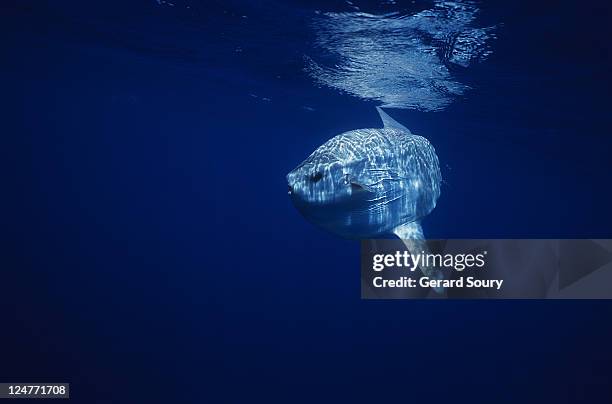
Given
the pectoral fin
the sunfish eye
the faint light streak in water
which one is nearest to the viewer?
the sunfish eye

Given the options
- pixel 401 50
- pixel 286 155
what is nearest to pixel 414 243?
pixel 401 50

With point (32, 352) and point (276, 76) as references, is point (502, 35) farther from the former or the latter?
point (32, 352)

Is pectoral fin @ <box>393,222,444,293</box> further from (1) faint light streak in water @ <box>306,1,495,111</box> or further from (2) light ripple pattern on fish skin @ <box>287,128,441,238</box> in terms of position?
(1) faint light streak in water @ <box>306,1,495,111</box>

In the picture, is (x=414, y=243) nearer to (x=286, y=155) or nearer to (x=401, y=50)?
(x=401, y=50)

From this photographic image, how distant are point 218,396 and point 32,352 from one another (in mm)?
13040

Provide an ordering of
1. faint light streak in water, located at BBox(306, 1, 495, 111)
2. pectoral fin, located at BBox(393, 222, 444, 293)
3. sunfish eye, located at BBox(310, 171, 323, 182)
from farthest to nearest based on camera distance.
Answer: faint light streak in water, located at BBox(306, 1, 495, 111) → pectoral fin, located at BBox(393, 222, 444, 293) → sunfish eye, located at BBox(310, 171, 323, 182)

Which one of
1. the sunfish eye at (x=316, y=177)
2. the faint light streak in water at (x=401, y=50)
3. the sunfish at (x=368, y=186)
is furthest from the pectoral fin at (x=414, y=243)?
the faint light streak in water at (x=401, y=50)

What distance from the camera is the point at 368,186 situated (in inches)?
151

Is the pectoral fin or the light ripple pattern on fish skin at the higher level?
the light ripple pattern on fish skin

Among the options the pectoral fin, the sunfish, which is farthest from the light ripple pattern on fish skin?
the pectoral fin

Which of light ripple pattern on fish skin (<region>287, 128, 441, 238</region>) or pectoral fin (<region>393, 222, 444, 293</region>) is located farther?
pectoral fin (<region>393, 222, 444, 293</region>)

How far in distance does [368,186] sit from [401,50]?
27.6 feet

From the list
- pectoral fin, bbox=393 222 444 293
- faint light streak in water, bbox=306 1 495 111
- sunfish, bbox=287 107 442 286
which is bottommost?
pectoral fin, bbox=393 222 444 293

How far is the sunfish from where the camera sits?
3484 mm
